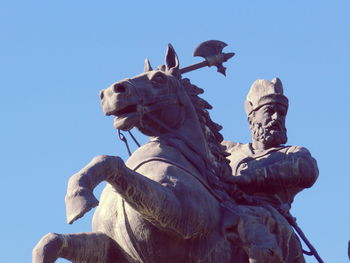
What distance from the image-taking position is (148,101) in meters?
14.7

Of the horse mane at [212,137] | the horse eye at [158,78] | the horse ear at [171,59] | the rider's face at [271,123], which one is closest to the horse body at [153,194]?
the horse eye at [158,78]

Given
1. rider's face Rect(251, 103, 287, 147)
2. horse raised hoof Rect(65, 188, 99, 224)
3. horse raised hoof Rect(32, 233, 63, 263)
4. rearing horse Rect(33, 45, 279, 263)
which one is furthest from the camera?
rider's face Rect(251, 103, 287, 147)

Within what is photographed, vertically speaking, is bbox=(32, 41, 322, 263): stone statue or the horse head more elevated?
the horse head

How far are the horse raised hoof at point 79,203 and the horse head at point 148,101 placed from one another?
1.51 meters

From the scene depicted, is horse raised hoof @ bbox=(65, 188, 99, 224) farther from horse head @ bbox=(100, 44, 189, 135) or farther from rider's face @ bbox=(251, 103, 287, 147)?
rider's face @ bbox=(251, 103, 287, 147)

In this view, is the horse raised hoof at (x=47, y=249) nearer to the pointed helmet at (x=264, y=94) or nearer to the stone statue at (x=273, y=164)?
the stone statue at (x=273, y=164)

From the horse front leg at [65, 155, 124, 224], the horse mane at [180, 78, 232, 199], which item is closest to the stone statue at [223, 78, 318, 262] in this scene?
the horse mane at [180, 78, 232, 199]

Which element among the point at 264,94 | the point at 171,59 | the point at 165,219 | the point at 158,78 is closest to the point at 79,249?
the point at 165,219

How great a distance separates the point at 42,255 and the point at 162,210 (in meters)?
1.26

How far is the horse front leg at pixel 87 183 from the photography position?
1301 centimetres

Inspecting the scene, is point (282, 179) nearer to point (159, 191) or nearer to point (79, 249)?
point (159, 191)

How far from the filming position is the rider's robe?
50.0 feet

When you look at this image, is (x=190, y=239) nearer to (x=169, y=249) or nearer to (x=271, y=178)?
(x=169, y=249)

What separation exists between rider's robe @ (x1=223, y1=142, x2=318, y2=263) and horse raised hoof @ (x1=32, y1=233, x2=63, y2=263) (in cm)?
253
